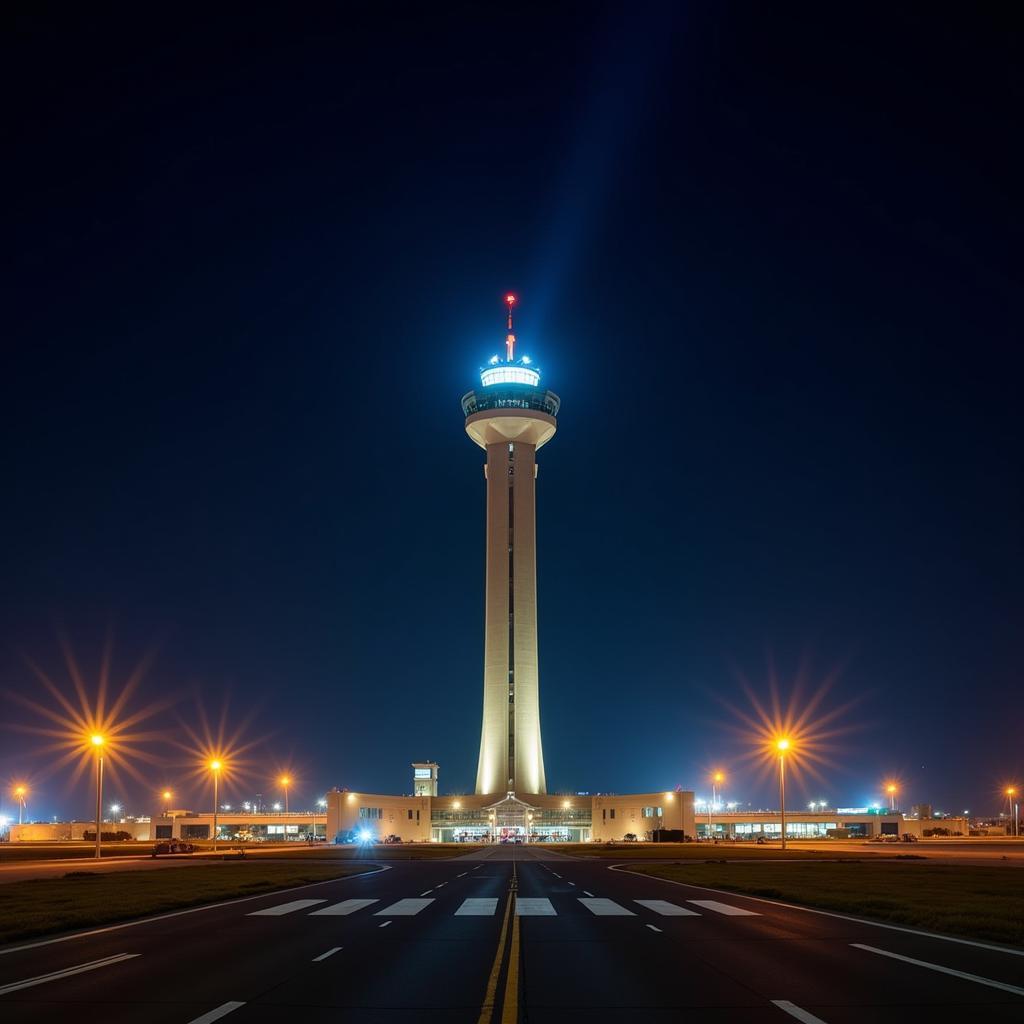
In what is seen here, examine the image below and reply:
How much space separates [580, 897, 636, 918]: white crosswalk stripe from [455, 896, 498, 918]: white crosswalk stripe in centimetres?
257

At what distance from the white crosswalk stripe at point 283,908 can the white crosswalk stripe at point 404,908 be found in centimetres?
241

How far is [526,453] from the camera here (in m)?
152

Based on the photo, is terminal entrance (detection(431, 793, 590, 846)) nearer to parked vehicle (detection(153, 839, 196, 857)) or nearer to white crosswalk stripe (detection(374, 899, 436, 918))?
parked vehicle (detection(153, 839, 196, 857))

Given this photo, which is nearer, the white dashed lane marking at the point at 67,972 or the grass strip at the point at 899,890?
the white dashed lane marking at the point at 67,972

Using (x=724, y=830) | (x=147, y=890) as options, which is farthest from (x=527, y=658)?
(x=147, y=890)

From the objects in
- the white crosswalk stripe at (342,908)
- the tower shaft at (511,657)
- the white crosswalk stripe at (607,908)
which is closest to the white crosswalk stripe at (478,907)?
the white crosswalk stripe at (607,908)

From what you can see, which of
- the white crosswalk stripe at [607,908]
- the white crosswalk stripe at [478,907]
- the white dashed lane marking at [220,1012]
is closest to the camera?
the white dashed lane marking at [220,1012]

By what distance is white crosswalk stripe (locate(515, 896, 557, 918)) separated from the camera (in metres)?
27.0

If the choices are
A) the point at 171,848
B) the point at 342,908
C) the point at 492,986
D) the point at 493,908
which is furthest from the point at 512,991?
the point at 171,848

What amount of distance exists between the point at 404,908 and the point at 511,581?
11602 cm

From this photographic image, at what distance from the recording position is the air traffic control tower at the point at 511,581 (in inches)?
5615

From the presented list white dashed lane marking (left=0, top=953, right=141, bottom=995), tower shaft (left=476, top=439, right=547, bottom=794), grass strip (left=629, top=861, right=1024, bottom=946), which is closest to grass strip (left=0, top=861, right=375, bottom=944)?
white dashed lane marking (left=0, top=953, right=141, bottom=995)

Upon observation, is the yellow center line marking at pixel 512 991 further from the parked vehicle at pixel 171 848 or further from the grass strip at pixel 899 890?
the parked vehicle at pixel 171 848

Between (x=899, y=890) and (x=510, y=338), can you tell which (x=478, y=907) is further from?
(x=510, y=338)
